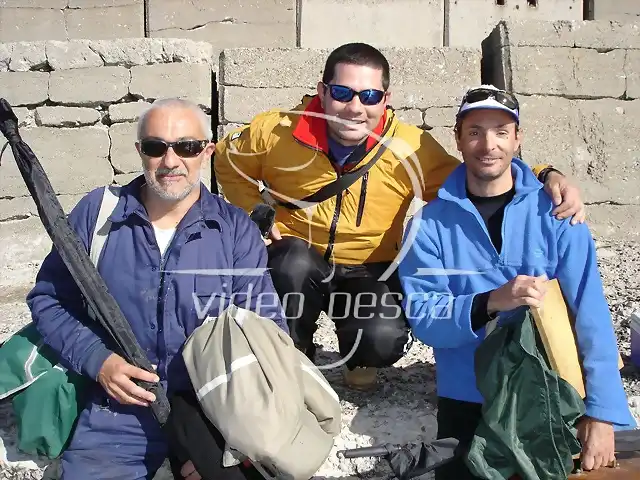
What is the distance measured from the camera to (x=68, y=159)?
402 cm

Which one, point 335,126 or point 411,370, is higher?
point 335,126

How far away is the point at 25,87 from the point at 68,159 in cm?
53

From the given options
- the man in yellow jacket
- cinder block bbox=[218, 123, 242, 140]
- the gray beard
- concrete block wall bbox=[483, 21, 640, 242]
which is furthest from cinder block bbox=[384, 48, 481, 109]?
the gray beard

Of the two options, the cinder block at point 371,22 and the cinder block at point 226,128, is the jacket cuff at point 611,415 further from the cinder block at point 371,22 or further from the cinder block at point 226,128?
the cinder block at point 371,22

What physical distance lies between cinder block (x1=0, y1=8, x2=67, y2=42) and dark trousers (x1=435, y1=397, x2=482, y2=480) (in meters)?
4.51

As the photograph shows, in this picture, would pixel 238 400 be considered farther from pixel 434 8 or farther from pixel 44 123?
pixel 434 8

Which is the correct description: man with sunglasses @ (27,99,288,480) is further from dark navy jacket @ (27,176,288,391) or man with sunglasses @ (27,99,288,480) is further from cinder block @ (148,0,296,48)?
cinder block @ (148,0,296,48)

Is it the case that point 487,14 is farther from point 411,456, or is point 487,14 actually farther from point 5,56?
point 411,456

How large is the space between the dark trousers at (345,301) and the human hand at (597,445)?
815 mm

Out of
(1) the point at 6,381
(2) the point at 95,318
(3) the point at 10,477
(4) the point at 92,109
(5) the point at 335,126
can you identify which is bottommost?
(3) the point at 10,477

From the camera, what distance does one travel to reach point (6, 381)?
1.96 m

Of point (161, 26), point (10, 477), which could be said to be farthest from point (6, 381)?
point (161, 26)

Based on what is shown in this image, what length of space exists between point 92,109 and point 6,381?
2482 mm

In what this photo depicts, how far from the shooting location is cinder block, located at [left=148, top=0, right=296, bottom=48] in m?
4.95
